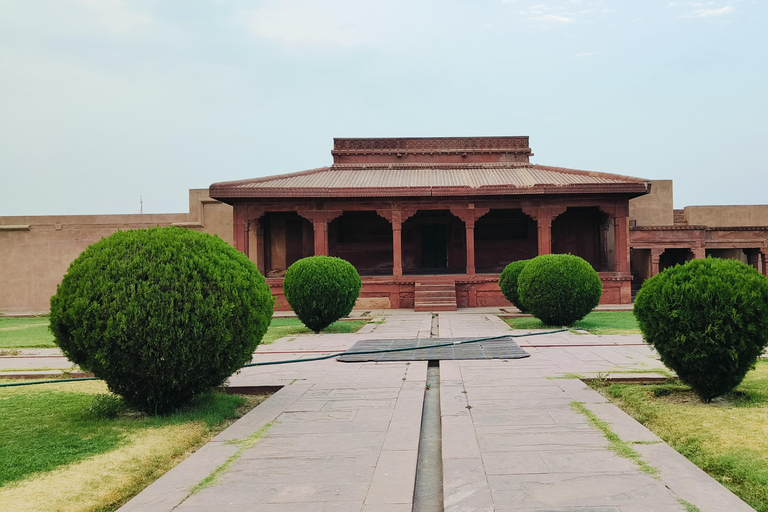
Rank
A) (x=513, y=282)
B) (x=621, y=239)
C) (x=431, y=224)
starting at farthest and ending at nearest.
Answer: (x=431, y=224) → (x=621, y=239) → (x=513, y=282)

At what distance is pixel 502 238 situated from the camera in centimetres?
2270

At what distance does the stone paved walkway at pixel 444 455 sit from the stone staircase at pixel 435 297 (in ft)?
36.9

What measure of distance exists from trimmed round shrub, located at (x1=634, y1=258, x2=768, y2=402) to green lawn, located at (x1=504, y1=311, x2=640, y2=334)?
229 inches

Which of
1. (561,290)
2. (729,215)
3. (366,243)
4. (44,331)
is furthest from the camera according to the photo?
(729,215)

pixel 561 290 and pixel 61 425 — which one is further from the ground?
pixel 561 290

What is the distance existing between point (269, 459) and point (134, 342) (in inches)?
67.4

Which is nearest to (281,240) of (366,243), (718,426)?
(366,243)

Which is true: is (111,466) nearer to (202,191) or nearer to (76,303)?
(76,303)

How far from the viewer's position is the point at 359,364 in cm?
771

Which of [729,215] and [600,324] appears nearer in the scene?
[600,324]

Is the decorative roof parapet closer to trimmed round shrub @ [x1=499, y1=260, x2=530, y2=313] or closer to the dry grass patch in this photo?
trimmed round shrub @ [x1=499, y1=260, x2=530, y2=313]

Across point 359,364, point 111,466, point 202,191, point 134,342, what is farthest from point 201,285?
point 202,191

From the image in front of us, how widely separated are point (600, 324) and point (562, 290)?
1738 mm

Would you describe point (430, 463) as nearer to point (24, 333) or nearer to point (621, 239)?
point (24, 333)
